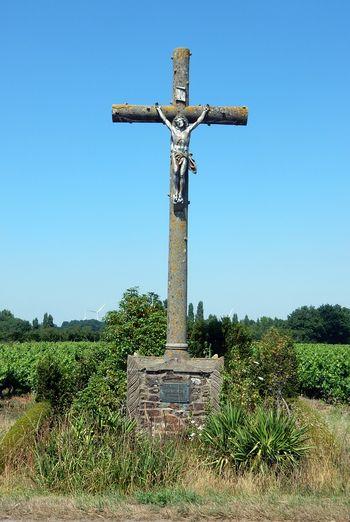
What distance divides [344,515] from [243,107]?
23.5 ft

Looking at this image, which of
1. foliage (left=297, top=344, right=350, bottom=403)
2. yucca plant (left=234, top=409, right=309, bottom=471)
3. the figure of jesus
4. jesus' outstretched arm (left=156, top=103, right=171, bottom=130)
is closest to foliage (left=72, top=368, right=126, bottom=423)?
yucca plant (left=234, top=409, right=309, bottom=471)

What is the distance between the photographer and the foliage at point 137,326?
13117mm

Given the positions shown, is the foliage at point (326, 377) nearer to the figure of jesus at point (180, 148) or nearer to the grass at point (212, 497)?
the figure of jesus at point (180, 148)

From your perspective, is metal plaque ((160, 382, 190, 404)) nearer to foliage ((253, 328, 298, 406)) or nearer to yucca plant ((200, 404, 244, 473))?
yucca plant ((200, 404, 244, 473))

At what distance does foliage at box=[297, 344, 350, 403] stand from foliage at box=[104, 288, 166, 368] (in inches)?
429

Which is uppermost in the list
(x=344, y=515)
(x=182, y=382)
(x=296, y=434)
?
(x=182, y=382)

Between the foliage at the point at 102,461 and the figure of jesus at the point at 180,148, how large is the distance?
4114 millimetres

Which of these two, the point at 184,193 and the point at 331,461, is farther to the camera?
the point at 184,193

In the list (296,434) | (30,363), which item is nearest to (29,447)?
(296,434)

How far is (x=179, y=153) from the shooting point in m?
11.2

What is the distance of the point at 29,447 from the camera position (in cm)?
944

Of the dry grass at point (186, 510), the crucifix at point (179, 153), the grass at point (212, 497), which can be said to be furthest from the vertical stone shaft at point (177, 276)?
the dry grass at point (186, 510)

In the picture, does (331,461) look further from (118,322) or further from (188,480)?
(118,322)

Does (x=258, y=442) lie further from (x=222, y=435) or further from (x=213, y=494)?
(x=213, y=494)
